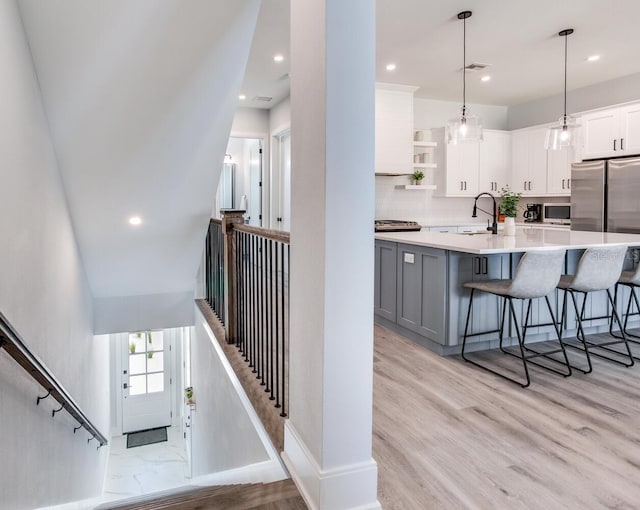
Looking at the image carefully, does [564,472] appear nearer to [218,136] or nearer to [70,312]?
[218,136]

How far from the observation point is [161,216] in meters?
4.18

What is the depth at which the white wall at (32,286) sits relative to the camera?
210 cm

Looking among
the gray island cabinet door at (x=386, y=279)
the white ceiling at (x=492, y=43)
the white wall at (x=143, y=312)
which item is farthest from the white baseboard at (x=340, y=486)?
the white wall at (x=143, y=312)

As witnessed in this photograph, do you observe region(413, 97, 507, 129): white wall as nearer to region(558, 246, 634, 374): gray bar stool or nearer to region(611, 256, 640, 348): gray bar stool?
region(611, 256, 640, 348): gray bar stool

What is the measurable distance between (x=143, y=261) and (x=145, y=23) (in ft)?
9.43

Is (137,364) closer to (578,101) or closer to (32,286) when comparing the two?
(32,286)

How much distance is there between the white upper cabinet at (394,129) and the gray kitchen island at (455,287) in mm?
2009

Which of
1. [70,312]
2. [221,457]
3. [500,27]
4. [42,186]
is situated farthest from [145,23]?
[221,457]

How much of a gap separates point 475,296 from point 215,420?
2.69 meters

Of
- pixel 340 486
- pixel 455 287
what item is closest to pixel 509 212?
pixel 455 287

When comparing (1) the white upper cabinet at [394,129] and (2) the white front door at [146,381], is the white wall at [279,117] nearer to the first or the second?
(1) the white upper cabinet at [394,129]

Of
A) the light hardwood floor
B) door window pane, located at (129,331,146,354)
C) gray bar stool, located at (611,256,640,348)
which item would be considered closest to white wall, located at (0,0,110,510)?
the light hardwood floor

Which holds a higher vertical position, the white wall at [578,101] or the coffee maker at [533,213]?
the white wall at [578,101]

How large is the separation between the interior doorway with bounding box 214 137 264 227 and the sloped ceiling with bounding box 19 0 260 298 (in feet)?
11.8
